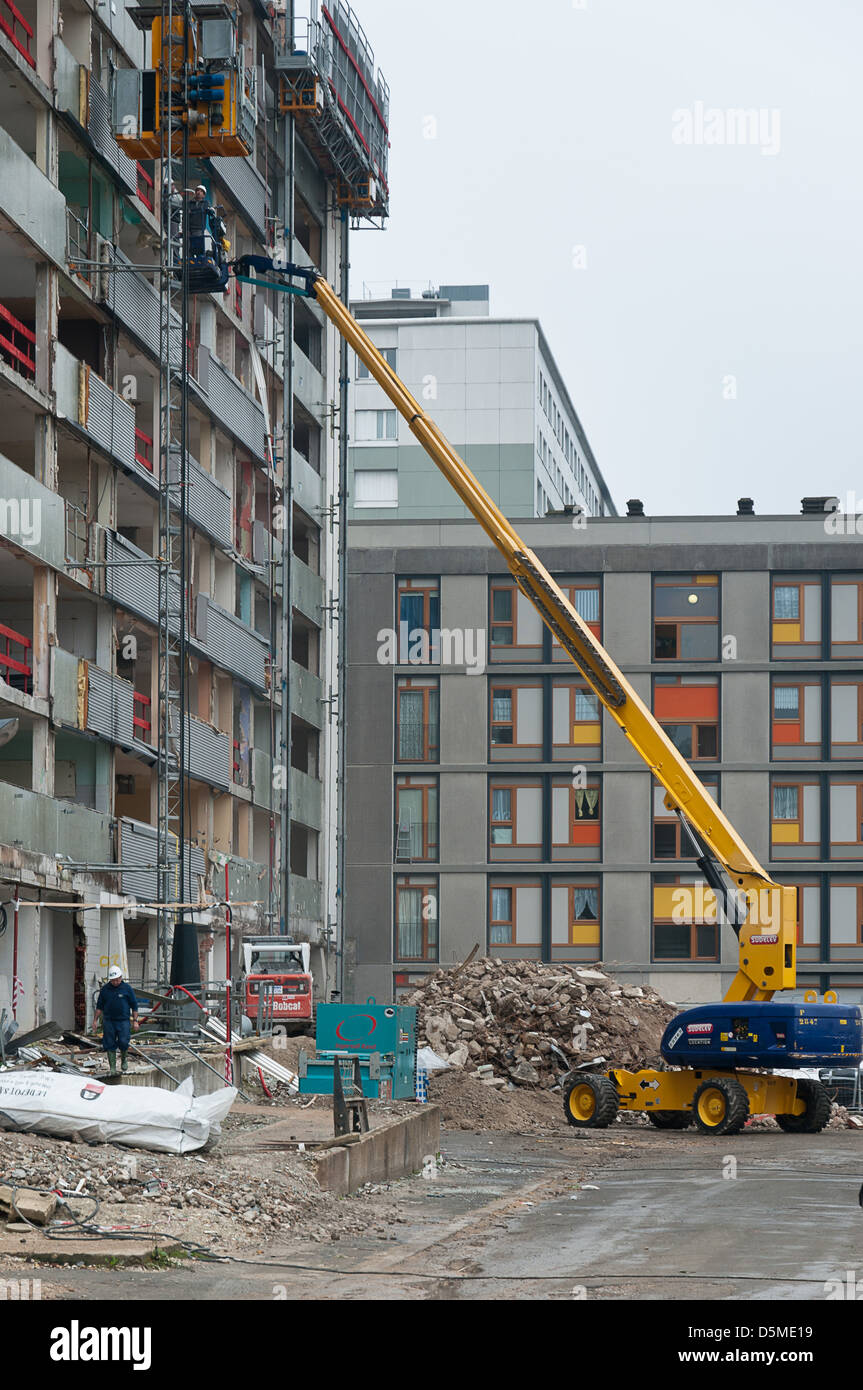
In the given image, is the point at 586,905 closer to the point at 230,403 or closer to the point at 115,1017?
the point at 230,403

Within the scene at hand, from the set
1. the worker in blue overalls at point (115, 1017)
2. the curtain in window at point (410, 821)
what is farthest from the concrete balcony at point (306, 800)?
the worker in blue overalls at point (115, 1017)

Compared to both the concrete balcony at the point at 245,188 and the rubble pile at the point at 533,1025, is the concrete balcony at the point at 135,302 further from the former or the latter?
the rubble pile at the point at 533,1025

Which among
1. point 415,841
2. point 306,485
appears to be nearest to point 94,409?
point 306,485

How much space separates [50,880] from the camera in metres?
35.9

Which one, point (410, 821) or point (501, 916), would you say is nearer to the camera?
point (501, 916)

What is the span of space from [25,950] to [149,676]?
11627 millimetres

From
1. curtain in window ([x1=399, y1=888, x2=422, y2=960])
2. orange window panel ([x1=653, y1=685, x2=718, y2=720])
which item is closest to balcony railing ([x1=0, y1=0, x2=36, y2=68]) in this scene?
orange window panel ([x1=653, y1=685, x2=718, y2=720])

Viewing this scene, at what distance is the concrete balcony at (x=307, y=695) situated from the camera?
57.2m

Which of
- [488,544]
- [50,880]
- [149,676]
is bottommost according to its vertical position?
[50,880]

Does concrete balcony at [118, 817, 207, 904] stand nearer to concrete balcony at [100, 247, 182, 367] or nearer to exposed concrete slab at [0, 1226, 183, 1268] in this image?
concrete balcony at [100, 247, 182, 367]

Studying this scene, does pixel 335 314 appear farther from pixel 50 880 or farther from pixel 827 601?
pixel 827 601

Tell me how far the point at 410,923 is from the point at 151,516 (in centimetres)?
2080

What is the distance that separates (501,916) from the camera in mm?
60875
